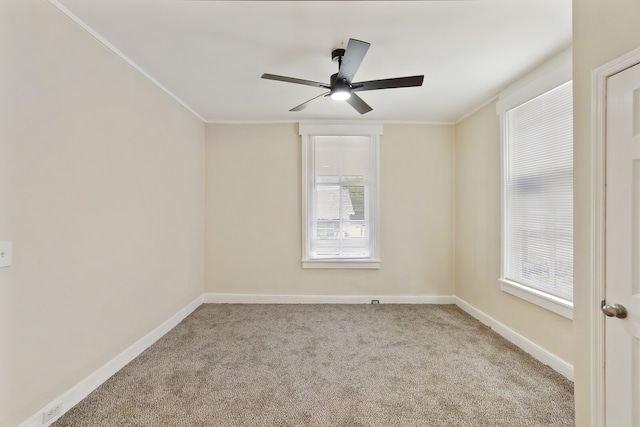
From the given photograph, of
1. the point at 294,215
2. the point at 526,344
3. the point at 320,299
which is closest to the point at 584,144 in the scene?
the point at 526,344

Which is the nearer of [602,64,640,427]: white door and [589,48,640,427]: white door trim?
[602,64,640,427]: white door

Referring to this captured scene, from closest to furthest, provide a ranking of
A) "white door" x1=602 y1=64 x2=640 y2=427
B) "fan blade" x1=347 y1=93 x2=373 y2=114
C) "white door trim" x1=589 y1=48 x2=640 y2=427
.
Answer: "white door" x1=602 y1=64 x2=640 y2=427 → "white door trim" x1=589 y1=48 x2=640 y2=427 → "fan blade" x1=347 y1=93 x2=373 y2=114

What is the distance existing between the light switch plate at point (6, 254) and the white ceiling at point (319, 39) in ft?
4.93

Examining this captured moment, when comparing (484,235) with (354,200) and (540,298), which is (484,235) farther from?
(354,200)

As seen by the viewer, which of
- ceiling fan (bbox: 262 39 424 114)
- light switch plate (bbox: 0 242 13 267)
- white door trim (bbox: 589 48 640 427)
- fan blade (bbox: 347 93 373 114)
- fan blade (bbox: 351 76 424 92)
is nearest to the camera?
white door trim (bbox: 589 48 640 427)

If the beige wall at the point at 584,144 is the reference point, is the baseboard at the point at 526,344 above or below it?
below

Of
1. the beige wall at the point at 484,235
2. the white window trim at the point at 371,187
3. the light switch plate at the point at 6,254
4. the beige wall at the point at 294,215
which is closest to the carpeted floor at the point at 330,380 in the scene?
the beige wall at the point at 484,235

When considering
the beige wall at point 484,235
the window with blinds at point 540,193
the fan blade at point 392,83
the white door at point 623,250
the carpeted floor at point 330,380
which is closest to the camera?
the white door at point 623,250

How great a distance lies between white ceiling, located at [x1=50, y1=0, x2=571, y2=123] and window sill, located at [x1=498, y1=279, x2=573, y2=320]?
6.47ft

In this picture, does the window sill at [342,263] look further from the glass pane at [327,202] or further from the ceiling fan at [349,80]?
the ceiling fan at [349,80]

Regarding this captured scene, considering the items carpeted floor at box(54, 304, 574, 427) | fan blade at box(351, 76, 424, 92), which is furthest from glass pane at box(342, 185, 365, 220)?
fan blade at box(351, 76, 424, 92)

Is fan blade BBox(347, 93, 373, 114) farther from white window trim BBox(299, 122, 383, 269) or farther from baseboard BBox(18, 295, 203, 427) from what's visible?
baseboard BBox(18, 295, 203, 427)

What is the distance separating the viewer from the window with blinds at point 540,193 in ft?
7.07

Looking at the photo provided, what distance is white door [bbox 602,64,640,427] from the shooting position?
1203 millimetres
